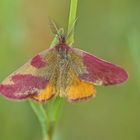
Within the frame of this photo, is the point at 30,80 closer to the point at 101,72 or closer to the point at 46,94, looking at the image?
the point at 46,94

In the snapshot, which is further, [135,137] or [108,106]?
[108,106]

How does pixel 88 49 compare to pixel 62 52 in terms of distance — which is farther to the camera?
pixel 88 49

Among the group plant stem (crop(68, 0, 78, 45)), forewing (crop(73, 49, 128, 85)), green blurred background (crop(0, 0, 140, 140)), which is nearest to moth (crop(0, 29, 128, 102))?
forewing (crop(73, 49, 128, 85))

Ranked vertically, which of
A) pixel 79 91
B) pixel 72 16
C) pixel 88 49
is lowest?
pixel 88 49

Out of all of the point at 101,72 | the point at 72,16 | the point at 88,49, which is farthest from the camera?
the point at 88,49

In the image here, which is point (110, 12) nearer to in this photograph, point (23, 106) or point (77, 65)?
point (23, 106)

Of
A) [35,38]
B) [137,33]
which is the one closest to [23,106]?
[35,38]

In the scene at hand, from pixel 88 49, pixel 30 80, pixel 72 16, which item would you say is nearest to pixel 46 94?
pixel 30 80
